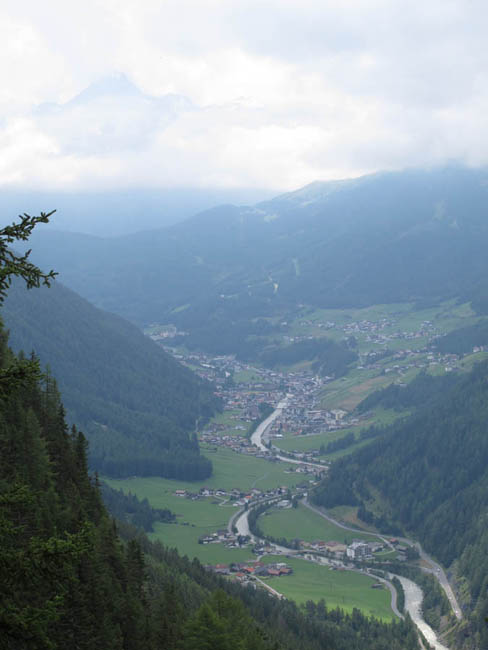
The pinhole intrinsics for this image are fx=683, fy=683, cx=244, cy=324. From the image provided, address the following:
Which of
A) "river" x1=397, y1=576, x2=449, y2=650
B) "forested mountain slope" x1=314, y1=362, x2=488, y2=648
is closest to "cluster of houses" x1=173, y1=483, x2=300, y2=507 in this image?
"forested mountain slope" x1=314, y1=362, x2=488, y2=648

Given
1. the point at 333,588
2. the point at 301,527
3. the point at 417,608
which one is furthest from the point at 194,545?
the point at 417,608

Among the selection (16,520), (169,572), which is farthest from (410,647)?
(16,520)

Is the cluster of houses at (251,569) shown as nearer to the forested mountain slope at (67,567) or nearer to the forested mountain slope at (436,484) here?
the forested mountain slope at (436,484)

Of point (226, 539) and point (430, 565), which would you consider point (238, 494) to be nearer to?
point (226, 539)

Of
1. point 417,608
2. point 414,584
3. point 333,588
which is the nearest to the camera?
point 417,608

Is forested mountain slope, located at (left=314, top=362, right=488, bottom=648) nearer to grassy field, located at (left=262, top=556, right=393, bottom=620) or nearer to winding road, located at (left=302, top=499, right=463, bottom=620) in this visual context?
winding road, located at (left=302, top=499, right=463, bottom=620)

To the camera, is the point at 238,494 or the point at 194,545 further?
the point at 238,494

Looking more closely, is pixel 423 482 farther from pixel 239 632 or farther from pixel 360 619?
pixel 239 632
